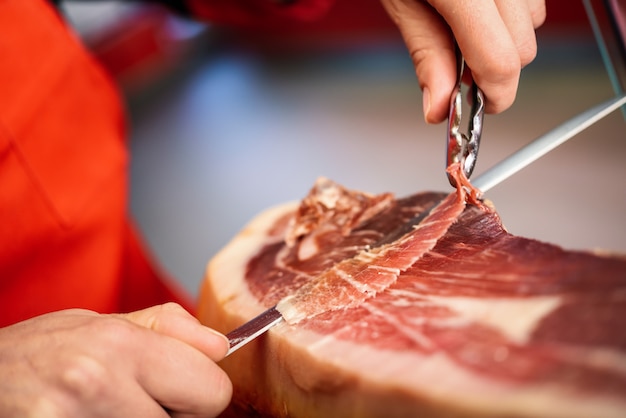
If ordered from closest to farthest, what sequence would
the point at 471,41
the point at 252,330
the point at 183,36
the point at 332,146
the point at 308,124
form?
the point at 252,330 < the point at 471,41 < the point at 332,146 < the point at 308,124 < the point at 183,36

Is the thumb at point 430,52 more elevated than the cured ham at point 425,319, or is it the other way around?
the thumb at point 430,52

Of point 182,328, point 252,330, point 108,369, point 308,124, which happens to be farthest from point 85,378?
point 308,124

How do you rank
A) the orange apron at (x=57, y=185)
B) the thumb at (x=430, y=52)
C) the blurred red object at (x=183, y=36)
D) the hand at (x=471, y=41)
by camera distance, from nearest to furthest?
the hand at (x=471, y=41), the thumb at (x=430, y=52), the orange apron at (x=57, y=185), the blurred red object at (x=183, y=36)

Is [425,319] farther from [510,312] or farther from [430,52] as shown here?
[430,52]

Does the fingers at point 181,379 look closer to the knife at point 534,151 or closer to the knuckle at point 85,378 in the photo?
the knuckle at point 85,378

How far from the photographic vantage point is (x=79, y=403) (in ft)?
2.47

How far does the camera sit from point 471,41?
106 centimetres

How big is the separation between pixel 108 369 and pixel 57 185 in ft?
3.31

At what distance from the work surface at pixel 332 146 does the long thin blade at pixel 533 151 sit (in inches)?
4.8

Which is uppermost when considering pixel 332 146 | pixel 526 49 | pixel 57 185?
pixel 57 185

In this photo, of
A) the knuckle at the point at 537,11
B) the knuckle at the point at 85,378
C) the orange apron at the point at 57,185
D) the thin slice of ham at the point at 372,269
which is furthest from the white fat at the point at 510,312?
the orange apron at the point at 57,185

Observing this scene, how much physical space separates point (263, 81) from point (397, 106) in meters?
1.15

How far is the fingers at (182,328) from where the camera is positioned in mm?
823

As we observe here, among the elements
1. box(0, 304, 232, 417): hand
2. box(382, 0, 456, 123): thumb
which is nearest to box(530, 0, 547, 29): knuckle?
box(382, 0, 456, 123): thumb
